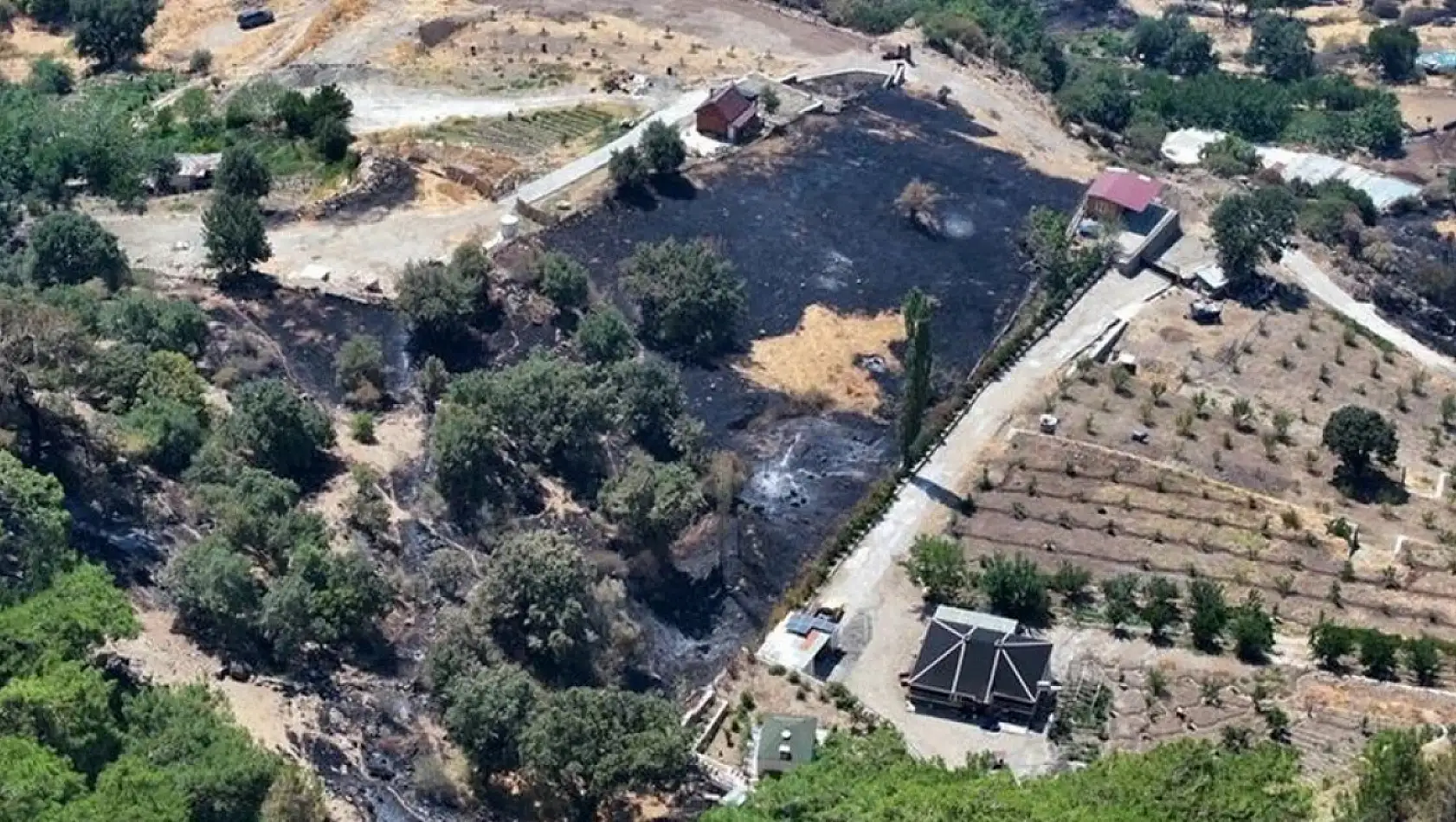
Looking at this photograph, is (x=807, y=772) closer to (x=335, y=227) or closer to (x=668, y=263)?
(x=668, y=263)

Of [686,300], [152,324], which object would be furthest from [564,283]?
[152,324]

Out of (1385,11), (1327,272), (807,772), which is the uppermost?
(807,772)

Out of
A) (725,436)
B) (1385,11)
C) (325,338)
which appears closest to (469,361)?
(325,338)

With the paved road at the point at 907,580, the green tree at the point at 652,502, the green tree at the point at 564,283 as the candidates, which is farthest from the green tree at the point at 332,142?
the paved road at the point at 907,580

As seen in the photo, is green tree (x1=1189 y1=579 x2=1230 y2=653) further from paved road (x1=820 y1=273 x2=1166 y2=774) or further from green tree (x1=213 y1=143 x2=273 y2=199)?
green tree (x1=213 y1=143 x2=273 y2=199)

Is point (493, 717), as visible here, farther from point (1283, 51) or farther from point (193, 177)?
point (1283, 51)

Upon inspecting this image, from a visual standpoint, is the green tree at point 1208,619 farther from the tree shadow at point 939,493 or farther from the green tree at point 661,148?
the green tree at point 661,148
